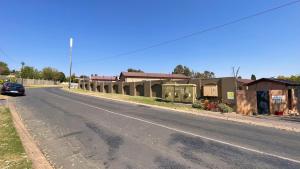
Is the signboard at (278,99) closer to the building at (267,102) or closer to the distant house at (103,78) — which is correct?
the building at (267,102)

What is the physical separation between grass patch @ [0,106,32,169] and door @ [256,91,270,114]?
66.3ft

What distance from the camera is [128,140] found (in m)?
8.70

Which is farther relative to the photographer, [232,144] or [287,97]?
[287,97]

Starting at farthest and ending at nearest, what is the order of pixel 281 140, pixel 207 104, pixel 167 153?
1. pixel 207 104
2. pixel 281 140
3. pixel 167 153

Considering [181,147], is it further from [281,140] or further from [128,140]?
[281,140]

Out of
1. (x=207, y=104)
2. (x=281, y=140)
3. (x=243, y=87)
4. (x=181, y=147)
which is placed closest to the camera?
(x=181, y=147)

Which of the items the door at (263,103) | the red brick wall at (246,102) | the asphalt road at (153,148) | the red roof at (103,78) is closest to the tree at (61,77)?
the red roof at (103,78)

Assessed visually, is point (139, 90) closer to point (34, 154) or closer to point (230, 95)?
point (230, 95)

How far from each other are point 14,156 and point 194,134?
649 cm

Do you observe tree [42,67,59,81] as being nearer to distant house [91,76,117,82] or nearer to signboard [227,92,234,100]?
distant house [91,76,117,82]

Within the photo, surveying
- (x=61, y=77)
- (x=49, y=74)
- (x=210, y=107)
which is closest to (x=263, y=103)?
(x=210, y=107)

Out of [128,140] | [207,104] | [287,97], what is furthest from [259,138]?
[287,97]

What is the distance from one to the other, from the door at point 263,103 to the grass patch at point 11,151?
20212 mm

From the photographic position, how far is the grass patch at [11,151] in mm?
5645
